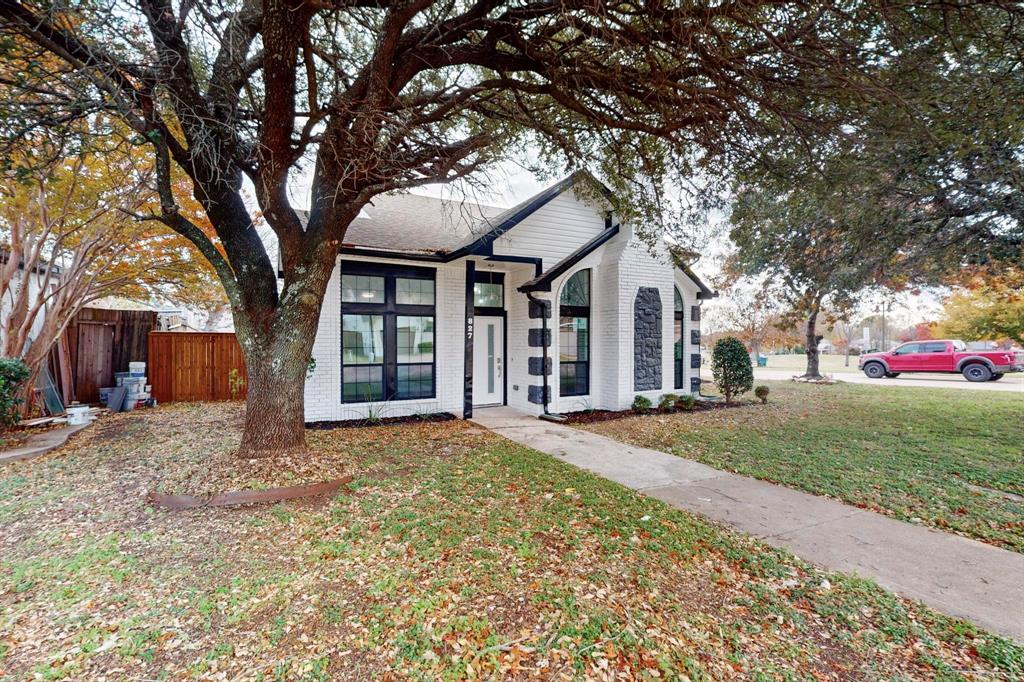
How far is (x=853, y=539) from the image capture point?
12.4 feet

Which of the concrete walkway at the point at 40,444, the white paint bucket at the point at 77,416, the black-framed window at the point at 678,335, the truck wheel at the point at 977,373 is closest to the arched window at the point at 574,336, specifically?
the black-framed window at the point at 678,335

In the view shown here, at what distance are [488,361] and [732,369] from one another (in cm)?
654

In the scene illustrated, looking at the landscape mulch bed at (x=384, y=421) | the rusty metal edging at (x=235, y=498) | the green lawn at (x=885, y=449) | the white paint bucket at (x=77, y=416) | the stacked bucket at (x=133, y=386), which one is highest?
the stacked bucket at (x=133, y=386)

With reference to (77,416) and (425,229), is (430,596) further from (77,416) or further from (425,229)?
(77,416)

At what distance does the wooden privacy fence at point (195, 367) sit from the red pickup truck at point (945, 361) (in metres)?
24.5

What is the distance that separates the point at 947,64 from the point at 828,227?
487 cm

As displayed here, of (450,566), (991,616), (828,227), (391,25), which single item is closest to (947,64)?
(828,227)

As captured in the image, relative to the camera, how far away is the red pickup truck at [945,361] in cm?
1628

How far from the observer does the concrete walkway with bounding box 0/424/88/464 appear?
234 inches

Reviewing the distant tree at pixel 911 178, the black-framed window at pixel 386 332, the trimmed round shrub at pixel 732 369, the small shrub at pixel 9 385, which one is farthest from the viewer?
the trimmed round shrub at pixel 732 369

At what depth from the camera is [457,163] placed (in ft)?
16.6

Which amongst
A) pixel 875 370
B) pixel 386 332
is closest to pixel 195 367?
pixel 386 332

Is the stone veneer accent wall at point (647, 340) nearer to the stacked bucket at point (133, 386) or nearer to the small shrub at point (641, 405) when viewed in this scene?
the small shrub at point (641, 405)

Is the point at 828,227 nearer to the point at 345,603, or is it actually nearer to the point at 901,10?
the point at 901,10
